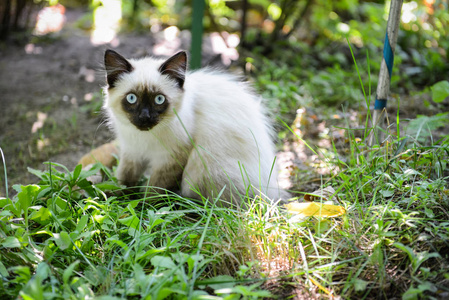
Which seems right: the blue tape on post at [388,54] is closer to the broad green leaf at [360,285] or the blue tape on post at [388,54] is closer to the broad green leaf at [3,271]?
the broad green leaf at [360,285]

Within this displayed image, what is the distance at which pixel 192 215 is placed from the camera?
290cm

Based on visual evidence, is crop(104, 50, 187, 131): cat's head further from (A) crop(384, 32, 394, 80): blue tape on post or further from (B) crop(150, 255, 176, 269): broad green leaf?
(A) crop(384, 32, 394, 80): blue tape on post

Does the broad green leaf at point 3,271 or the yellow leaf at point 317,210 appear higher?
the yellow leaf at point 317,210

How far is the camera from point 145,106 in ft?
9.21

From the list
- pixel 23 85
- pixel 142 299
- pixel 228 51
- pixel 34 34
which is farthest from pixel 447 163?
pixel 34 34

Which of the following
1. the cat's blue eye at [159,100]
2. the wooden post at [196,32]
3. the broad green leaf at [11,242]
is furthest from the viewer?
the wooden post at [196,32]

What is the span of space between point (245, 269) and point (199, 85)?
65.2 inches

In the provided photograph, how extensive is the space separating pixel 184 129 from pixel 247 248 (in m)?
1.05

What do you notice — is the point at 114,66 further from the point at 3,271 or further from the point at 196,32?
the point at 196,32

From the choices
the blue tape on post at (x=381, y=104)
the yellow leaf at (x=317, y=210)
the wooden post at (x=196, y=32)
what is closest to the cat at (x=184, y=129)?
the yellow leaf at (x=317, y=210)

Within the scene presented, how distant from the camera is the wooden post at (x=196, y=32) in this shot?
491 centimetres

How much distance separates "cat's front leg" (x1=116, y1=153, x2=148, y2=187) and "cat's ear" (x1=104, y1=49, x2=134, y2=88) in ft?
2.01

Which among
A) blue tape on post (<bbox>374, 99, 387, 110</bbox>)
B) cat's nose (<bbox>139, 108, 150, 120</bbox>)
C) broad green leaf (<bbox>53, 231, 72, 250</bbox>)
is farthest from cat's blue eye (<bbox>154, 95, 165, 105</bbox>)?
blue tape on post (<bbox>374, 99, 387, 110</bbox>)

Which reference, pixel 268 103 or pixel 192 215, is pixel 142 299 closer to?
pixel 192 215
